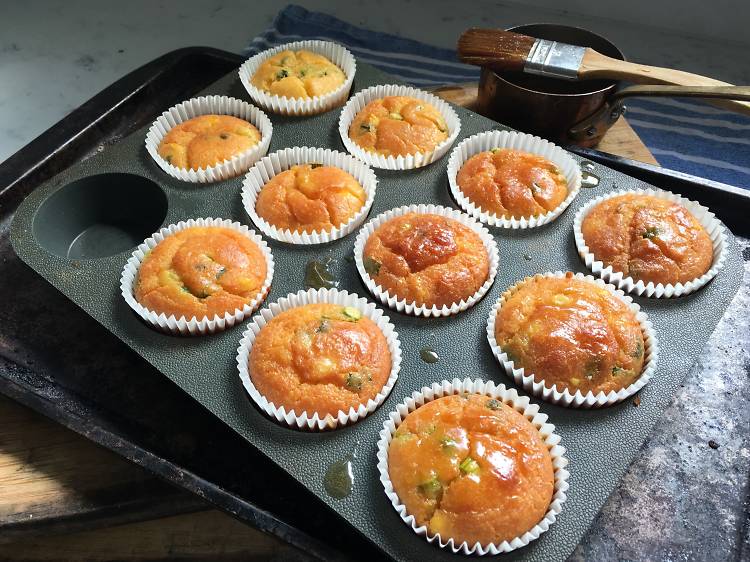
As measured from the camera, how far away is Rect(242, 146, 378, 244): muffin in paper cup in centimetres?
314

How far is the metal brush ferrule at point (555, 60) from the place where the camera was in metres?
3.53

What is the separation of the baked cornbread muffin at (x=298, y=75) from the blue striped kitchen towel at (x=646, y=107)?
131cm

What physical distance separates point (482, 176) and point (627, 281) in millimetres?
861

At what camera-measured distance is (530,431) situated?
2.42 metres

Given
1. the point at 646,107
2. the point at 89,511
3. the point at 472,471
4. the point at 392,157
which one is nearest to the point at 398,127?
the point at 392,157

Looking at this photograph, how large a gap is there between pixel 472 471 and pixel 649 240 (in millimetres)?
1406

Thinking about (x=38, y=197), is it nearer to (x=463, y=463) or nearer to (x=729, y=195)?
(x=463, y=463)

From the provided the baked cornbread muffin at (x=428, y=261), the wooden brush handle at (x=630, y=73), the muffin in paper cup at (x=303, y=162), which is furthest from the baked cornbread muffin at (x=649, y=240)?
the muffin in paper cup at (x=303, y=162)

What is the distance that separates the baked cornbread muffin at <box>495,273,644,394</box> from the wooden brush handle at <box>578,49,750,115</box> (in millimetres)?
1299

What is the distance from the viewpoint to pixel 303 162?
3.52 m

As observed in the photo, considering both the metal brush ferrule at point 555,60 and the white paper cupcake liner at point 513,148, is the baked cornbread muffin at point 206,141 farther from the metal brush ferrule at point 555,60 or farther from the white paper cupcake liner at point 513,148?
the metal brush ferrule at point 555,60

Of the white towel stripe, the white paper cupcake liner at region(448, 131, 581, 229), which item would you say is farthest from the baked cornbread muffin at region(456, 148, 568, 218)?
the white towel stripe

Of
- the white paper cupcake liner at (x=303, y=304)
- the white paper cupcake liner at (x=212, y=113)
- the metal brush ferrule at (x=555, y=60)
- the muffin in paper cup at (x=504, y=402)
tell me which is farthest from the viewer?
the metal brush ferrule at (x=555, y=60)

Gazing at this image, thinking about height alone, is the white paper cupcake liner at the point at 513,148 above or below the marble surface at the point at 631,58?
above
